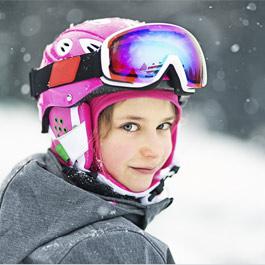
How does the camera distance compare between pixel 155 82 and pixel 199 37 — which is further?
pixel 199 37

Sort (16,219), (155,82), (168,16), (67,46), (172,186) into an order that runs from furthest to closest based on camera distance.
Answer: (168,16)
(172,186)
(67,46)
(155,82)
(16,219)

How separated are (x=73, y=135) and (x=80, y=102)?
0.47 feet

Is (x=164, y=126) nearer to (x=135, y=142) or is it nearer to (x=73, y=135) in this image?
(x=135, y=142)

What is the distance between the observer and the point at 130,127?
2.39 meters

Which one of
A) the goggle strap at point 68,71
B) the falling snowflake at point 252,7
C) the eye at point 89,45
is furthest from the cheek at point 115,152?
the falling snowflake at point 252,7

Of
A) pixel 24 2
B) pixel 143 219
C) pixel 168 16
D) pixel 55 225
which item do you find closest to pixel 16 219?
pixel 55 225

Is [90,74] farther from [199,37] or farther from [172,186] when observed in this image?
[199,37]

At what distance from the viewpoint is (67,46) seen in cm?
263

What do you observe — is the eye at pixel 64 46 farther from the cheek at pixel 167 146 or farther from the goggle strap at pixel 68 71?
the cheek at pixel 167 146

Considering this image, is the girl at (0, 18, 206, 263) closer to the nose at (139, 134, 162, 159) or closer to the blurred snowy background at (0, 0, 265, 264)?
the nose at (139, 134, 162, 159)

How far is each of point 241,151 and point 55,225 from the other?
6.93 m

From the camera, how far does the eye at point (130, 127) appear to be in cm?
238

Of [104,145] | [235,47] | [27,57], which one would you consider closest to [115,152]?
[104,145]

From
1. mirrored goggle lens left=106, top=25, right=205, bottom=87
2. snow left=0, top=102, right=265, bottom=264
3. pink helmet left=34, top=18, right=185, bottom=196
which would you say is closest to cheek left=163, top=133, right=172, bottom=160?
pink helmet left=34, top=18, right=185, bottom=196
